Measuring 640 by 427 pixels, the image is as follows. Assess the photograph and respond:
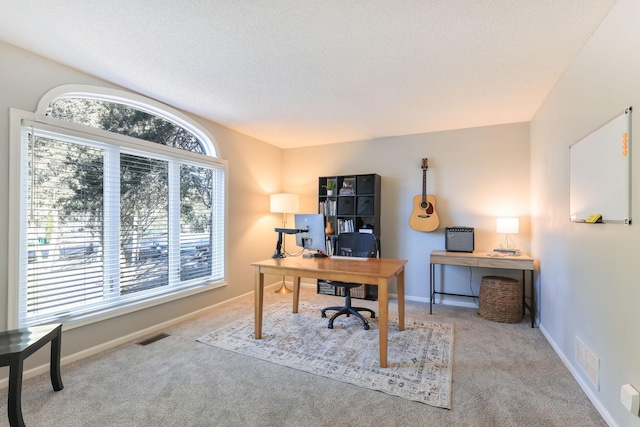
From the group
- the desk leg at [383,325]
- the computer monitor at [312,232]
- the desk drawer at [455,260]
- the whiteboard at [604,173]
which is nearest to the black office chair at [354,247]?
the computer monitor at [312,232]

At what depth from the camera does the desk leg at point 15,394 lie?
1494mm

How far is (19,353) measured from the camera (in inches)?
60.3

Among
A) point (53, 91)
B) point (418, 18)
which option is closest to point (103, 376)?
point (53, 91)

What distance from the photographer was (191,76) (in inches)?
97.4

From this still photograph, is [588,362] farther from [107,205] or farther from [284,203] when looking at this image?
[107,205]

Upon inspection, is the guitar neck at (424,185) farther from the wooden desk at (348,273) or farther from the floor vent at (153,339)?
the floor vent at (153,339)

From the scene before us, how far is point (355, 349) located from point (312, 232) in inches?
44.9

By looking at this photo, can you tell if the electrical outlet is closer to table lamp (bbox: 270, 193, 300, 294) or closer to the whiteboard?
the whiteboard

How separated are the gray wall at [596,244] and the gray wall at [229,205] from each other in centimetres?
312

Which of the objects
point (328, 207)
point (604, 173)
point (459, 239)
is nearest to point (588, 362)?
point (604, 173)

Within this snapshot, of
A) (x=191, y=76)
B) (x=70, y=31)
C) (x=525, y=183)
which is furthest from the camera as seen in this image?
(x=525, y=183)

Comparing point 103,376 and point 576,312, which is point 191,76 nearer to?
point 103,376

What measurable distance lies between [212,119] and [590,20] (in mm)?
3497

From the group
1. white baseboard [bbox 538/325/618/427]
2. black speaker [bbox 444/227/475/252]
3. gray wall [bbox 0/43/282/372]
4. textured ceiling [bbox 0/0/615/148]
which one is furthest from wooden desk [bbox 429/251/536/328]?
gray wall [bbox 0/43/282/372]
